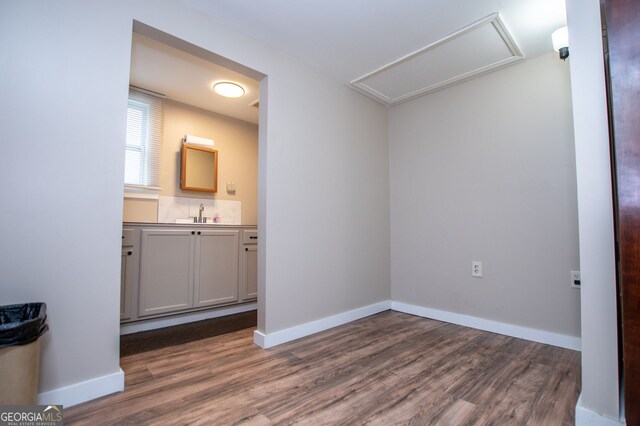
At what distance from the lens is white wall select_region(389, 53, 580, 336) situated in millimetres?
2173

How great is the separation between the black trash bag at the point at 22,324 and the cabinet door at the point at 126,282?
1.15 metres

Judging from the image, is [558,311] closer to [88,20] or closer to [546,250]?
[546,250]

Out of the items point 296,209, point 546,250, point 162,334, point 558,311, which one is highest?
point 296,209

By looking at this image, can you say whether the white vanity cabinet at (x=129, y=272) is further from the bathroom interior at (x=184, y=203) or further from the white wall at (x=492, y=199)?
the white wall at (x=492, y=199)

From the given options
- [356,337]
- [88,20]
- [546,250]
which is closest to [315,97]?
A: [88,20]

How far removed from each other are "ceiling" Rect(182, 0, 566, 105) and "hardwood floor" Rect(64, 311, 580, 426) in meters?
2.15

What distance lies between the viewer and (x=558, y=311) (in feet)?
7.04

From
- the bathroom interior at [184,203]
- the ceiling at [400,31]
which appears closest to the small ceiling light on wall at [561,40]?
the ceiling at [400,31]

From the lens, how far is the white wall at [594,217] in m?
1.17

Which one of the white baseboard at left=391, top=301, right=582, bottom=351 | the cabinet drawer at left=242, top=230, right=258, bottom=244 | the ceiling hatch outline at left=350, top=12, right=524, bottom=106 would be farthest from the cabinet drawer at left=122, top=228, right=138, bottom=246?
the white baseboard at left=391, top=301, right=582, bottom=351

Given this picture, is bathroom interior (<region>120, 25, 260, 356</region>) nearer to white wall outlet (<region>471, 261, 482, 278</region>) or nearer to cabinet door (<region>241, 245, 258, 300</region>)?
cabinet door (<region>241, 245, 258, 300</region>)

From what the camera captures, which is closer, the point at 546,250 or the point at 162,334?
the point at 546,250

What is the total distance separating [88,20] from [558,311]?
3.38 metres

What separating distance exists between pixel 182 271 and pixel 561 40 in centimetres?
332
